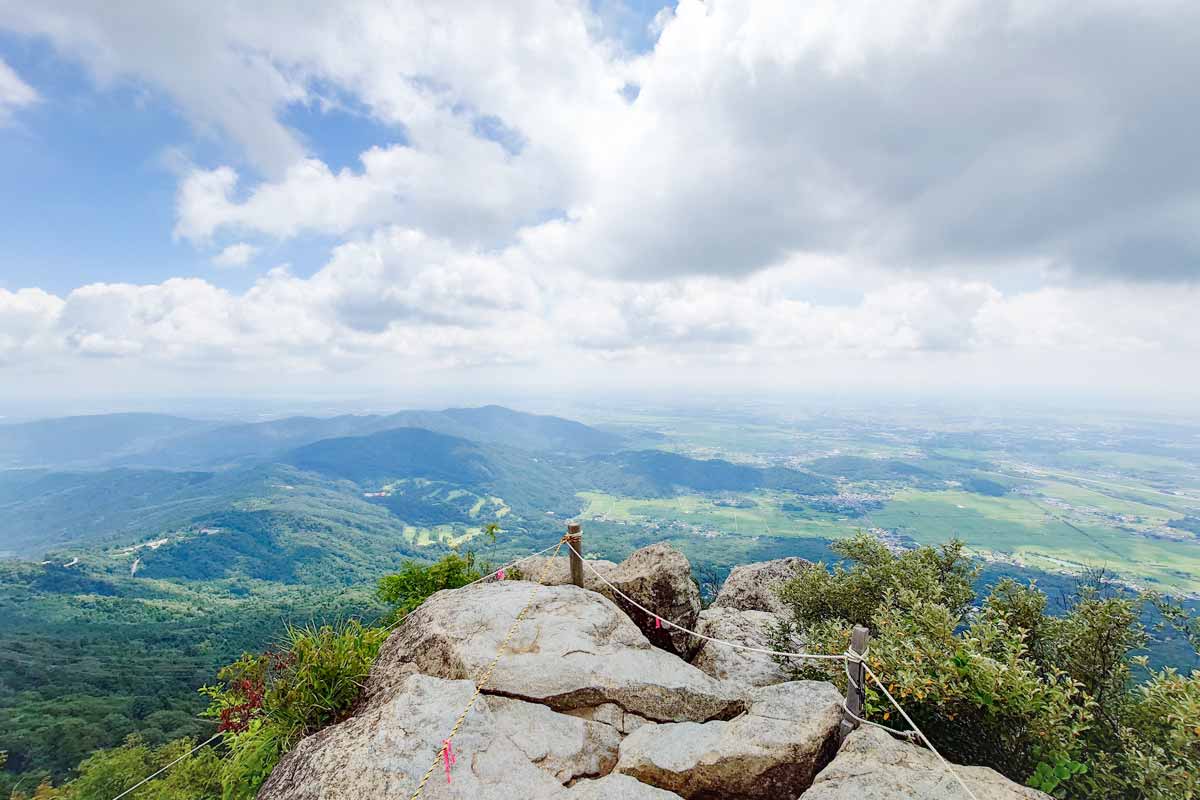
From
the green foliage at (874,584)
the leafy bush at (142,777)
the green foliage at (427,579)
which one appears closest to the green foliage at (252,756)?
the green foliage at (427,579)

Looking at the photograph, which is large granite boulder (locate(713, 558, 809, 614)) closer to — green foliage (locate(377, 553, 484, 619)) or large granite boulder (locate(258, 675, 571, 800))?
green foliage (locate(377, 553, 484, 619))

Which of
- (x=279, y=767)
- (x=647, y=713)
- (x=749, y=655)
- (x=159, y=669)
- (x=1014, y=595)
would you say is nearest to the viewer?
(x=279, y=767)

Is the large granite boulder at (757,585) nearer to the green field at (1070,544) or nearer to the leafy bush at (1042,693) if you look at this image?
the leafy bush at (1042,693)

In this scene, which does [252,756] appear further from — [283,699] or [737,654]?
[737,654]

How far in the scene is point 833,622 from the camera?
11812 mm

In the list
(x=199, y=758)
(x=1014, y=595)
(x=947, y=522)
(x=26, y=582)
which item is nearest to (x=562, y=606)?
(x=1014, y=595)

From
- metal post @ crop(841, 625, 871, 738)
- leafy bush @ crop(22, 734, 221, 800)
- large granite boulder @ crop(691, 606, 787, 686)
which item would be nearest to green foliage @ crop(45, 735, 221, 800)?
leafy bush @ crop(22, 734, 221, 800)

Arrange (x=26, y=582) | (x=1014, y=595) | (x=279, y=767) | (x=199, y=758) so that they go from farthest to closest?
(x=26, y=582) → (x=199, y=758) → (x=1014, y=595) → (x=279, y=767)

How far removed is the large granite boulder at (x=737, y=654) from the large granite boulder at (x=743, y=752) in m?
2.71

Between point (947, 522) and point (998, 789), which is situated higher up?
point (998, 789)

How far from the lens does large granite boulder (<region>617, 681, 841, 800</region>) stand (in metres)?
7.47

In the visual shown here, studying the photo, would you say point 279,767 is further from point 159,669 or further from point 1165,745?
point 159,669

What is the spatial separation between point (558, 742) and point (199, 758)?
127ft

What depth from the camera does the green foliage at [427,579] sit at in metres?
18.3
